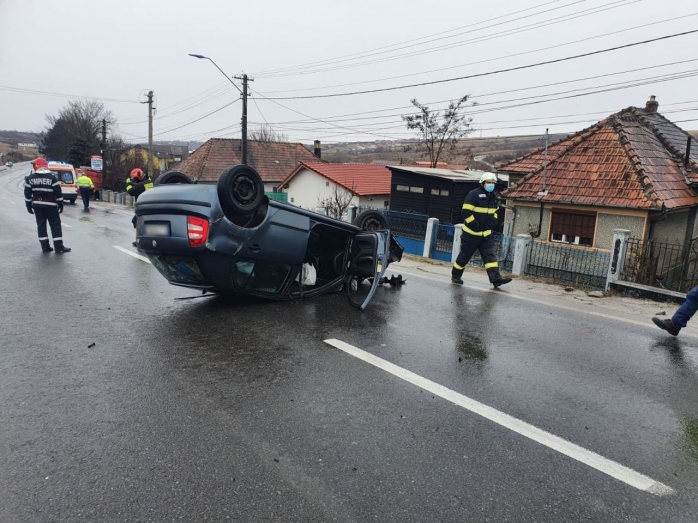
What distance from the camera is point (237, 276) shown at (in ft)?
19.8

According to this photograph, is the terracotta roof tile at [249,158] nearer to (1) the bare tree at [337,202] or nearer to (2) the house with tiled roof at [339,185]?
(2) the house with tiled roof at [339,185]

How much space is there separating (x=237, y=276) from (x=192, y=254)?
2.09ft

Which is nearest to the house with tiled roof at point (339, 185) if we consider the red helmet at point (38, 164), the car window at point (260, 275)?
the red helmet at point (38, 164)

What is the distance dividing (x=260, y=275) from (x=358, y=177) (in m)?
26.2

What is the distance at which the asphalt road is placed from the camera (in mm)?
2719

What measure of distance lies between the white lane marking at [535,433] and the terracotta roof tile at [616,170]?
41.6ft

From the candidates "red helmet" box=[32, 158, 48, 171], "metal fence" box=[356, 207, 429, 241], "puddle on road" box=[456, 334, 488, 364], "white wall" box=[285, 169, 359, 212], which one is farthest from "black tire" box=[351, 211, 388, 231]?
"white wall" box=[285, 169, 359, 212]

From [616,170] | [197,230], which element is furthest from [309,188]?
[197,230]

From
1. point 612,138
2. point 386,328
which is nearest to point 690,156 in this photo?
point 612,138

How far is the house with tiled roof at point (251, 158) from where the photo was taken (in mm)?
42250

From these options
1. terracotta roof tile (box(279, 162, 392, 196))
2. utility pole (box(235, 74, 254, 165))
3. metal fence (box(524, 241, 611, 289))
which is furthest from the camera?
terracotta roof tile (box(279, 162, 392, 196))

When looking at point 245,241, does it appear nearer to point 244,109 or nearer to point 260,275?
point 260,275

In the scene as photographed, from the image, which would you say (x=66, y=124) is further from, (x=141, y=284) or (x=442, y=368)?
(x=442, y=368)

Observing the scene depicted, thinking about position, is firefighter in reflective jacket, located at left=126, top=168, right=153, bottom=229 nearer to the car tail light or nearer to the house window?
the car tail light
